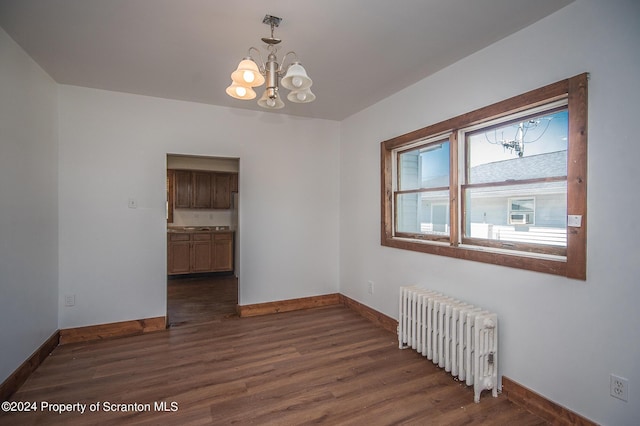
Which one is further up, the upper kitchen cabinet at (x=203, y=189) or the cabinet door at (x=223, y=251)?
the upper kitchen cabinet at (x=203, y=189)

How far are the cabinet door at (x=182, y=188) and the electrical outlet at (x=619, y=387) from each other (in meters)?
6.46

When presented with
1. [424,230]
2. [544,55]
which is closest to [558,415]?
[424,230]

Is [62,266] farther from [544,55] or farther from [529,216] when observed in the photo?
[544,55]

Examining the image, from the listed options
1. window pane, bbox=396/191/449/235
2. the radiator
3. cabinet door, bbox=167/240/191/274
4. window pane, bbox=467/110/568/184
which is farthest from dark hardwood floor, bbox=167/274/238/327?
window pane, bbox=467/110/568/184

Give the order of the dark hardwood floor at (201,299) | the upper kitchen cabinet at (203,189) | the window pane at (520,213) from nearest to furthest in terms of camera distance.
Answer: the window pane at (520,213) → the dark hardwood floor at (201,299) → the upper kitchen cabinet at (203,189)

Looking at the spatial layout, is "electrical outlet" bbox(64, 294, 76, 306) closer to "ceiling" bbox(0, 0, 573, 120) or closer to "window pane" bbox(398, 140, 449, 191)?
"ceiling" bbox(0, 0, 573, 120)

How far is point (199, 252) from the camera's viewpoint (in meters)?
5.90

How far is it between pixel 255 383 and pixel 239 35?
274 cm

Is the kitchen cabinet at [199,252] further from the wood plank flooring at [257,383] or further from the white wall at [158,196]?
the wood plank flooring at [257,383]

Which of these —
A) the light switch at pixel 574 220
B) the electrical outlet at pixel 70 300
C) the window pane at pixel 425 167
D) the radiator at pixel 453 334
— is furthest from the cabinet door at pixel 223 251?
the light switch at pixel 574 220

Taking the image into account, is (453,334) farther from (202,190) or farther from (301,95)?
(202,190)

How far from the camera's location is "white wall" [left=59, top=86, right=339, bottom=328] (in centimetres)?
318

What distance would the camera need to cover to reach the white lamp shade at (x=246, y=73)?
5.51ft

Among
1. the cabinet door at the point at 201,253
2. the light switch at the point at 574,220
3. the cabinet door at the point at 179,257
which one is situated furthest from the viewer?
the cabinet door at the point at 201,253
